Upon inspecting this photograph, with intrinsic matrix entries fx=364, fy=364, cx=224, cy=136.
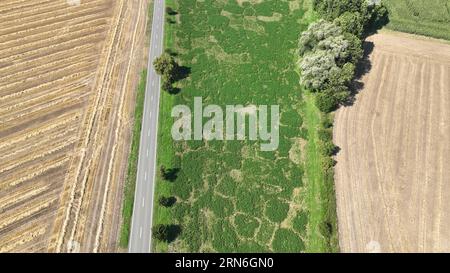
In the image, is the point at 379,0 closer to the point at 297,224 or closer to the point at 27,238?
the point at 297,224

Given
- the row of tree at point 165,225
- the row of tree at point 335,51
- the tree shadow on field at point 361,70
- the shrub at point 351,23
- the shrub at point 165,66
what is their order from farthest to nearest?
the shrub at point 351,23 → the shrub at point 165,66 → the tree shadow on field at point 361,70 → the row of tree at point 335,51 → the row of tree at point 165,225

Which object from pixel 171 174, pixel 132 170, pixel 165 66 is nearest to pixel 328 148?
pixel 171 174

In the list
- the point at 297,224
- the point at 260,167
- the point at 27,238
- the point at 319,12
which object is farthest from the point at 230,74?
the point at 27,238

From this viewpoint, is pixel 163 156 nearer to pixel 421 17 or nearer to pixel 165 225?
pixel 165 225

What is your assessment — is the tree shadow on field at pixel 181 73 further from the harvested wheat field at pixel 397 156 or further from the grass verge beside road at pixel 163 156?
the harvested wheat field at pixel 397 156

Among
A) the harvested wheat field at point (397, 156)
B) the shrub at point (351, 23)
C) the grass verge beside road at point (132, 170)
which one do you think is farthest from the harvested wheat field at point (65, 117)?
the shrub at point (351, 23)

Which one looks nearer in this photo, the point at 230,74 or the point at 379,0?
the point at 230,74
